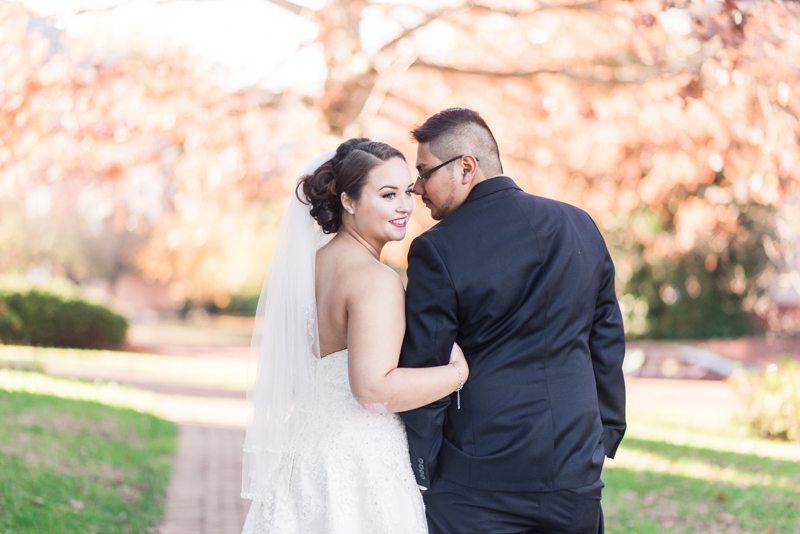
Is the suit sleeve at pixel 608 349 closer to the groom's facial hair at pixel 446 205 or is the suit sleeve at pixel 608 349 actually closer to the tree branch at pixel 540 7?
the groom's facial hair at pixel 446 205

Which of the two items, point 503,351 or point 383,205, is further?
point 383,205

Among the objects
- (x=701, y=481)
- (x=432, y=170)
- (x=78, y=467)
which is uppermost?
(x=432, y=170)

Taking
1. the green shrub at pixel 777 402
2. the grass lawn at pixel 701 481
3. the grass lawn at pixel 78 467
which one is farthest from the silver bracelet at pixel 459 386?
the green shrub at pixel 777 402

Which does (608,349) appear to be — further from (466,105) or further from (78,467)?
(466,105)

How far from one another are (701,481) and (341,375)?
5092 mm

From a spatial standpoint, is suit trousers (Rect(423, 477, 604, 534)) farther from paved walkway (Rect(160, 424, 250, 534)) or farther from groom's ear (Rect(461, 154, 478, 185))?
paved walkway (Rect(160, 424, 250, 534))

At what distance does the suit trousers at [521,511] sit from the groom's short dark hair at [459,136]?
1.20 metres

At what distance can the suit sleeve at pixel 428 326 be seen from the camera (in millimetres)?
2588

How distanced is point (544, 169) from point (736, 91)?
11.0 feet

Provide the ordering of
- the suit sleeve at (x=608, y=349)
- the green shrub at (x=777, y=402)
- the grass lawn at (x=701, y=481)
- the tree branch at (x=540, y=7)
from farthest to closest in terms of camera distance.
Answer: the green shrub at (x=777, y=402) < the tree branch at (x=540, y=7) < the grass lawn at (x=701, y=481) < the suit sleeve at (x=608, y=349)

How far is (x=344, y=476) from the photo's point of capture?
9.34 feet

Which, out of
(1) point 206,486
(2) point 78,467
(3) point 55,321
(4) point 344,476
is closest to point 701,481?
(1) point 206,486

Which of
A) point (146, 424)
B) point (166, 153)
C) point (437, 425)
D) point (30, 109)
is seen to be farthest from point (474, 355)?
point (166, 153)

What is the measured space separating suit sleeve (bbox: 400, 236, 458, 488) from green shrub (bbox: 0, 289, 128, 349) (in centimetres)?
1572
